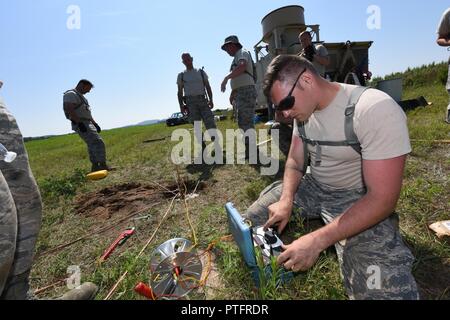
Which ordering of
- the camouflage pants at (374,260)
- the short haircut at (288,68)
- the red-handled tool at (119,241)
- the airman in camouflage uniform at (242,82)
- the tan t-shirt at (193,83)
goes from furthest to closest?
the tan t-shirt at (193,83), the airman in camouflage uniform at (242,82), the red-handled tool at (119,241), the short haircut at (288,68), the camouflage pants at (374,260)

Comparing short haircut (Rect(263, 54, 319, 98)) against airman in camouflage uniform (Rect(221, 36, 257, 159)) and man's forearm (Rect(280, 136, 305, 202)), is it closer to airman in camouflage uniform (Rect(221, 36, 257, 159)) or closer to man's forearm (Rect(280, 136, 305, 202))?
man's forearm (Rect(280, 136, 305, 202))

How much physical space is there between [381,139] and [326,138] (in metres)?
0.47

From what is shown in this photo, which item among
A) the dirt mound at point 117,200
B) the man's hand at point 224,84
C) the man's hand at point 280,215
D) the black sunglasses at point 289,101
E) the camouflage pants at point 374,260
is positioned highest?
the man's hand at point 224,84

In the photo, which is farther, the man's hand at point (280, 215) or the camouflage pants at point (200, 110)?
the camouflage pants at point (200, 110)

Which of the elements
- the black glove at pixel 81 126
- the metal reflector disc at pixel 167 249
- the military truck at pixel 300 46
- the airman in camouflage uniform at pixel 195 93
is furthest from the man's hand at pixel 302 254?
the military truck at pixel 300 46

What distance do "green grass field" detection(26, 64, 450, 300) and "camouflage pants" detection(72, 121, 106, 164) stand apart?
3.69ft

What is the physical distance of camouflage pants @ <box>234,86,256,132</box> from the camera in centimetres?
521

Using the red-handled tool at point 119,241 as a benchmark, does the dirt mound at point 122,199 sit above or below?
above

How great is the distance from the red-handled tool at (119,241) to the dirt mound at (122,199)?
70cm

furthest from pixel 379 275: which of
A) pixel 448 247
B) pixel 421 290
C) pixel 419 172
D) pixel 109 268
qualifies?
pixel 419 172

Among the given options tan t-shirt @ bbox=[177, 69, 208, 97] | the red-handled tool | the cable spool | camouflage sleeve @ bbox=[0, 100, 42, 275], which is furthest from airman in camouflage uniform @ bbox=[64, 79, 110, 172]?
the cable spool

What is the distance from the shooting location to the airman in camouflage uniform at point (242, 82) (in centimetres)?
506

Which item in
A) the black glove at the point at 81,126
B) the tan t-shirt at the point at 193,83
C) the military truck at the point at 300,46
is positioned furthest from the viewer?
the military truck at the point at 300,46

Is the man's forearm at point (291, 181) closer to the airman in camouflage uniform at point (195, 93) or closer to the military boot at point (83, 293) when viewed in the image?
the military boot at point (83, 293)
